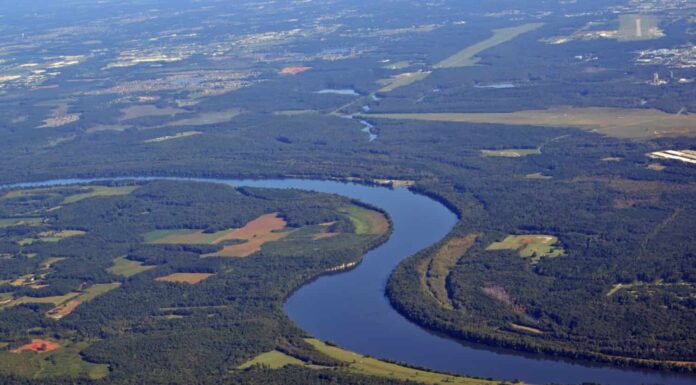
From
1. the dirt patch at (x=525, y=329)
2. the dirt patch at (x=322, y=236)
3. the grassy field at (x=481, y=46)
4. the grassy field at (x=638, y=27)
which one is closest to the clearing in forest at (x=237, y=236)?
the dirt patch at (x=322, y=236)

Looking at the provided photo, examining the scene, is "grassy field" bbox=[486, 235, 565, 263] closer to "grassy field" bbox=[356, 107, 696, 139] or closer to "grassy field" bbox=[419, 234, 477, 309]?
"grassy field" bbox=[419, 234, 477, 309]

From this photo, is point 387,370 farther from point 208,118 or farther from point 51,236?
point 208,118

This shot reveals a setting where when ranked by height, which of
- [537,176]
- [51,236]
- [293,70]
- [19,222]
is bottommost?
[293,70]

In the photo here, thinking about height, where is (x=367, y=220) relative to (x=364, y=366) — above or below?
below

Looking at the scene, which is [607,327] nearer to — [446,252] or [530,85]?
[446,252]

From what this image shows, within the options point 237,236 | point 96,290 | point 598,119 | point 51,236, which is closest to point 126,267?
point 96,290

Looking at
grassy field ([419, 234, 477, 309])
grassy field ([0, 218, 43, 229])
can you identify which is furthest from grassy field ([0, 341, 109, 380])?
grassy field ([0, 218, 43, 229])

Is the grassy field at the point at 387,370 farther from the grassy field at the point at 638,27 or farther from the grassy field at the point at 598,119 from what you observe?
the grassy field at the point at 638,27
